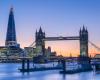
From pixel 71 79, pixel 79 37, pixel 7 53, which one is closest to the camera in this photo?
pixel 71 79

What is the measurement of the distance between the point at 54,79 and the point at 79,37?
78.5 metres

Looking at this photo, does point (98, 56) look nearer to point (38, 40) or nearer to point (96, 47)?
point (96, 47)

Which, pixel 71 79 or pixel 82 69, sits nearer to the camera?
pixel 71 79

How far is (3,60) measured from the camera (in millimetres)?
170375

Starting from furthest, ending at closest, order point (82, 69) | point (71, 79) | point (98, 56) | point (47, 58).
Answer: point (47, 58) → point (98, 56) → point (82, 69) → point (71, 79)

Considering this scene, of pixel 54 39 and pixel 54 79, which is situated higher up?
pixel 54 39

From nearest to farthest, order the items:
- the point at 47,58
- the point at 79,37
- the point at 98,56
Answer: the point at 98,56 → the point at 47,58 → the point at 79,37

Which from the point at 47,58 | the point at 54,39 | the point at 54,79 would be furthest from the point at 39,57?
the point at 54,79

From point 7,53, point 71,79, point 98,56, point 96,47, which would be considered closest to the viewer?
point 71,79

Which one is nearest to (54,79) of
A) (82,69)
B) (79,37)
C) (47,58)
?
(82,69)

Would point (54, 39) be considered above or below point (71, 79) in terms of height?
above

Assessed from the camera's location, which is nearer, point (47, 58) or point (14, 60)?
point (47, 58)

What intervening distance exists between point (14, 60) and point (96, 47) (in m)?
36.1

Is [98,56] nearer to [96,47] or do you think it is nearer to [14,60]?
[96,47]
